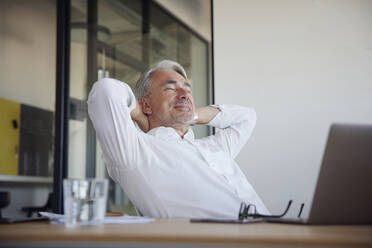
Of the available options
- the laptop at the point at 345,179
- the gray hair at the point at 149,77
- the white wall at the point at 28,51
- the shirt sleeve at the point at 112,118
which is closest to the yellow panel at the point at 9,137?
the white wall at the point at 28,51

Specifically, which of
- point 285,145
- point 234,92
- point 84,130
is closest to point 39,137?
point 84,130

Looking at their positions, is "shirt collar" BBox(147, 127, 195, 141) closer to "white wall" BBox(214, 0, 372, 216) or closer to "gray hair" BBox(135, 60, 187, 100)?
"gray hair" BBox(135, 60, 187, 100)

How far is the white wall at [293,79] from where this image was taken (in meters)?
2.69

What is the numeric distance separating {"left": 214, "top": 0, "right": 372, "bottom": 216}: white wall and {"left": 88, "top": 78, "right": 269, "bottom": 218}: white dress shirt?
764mm

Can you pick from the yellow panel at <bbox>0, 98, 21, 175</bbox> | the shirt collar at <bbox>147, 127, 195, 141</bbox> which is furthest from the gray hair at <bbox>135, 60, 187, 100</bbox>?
the yellow panel at <bbox>0, 98, 21, 175</bbox>

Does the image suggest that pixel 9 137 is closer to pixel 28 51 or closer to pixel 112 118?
pixel 28 51

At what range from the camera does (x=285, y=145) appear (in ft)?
8.96

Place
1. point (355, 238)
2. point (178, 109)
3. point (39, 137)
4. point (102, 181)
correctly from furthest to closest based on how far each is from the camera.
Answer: point (39, 137) < point (178, 109) < point (102, 181) < point (355, 238)

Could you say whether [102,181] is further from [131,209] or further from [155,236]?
[131,209]

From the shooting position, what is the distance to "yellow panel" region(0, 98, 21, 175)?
3.60 meters

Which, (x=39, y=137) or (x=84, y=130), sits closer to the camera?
(x=84, y=130)

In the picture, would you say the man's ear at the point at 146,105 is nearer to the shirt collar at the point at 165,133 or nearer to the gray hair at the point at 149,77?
the gray hair at the point at 149,77

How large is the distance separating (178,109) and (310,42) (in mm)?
1143

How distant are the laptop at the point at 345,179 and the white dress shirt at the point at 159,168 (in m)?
0.82
